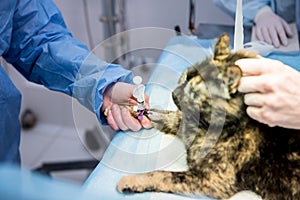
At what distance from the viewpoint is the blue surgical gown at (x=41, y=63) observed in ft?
2.94

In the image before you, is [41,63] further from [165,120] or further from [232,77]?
[232,77]

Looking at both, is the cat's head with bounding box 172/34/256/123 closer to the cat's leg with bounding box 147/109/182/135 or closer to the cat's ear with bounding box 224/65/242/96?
the cat's ear with bounding box 224/65/242/96

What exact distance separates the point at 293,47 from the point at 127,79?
66cm

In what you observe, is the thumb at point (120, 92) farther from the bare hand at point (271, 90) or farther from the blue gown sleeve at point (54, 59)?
the bare hand at point (271, 90)

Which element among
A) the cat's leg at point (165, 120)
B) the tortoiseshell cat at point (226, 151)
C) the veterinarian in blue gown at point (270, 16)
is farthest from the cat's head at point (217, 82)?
the veterinarian in blue gown at point (270, 16)

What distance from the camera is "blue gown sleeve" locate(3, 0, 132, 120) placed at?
2.97ft

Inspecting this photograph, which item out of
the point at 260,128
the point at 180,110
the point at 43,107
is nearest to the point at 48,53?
the point at 180,110

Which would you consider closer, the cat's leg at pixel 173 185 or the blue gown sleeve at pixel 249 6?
the cat's leg at pixel 173 185

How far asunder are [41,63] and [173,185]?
0.43 meters

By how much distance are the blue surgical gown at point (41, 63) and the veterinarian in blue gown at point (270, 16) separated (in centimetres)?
62

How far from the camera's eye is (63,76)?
940 mm

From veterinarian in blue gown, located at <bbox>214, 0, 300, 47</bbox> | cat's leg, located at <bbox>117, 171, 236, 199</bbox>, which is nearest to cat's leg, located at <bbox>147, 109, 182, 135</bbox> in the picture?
cat's leg, located at <bbox>117, 171, 236, 199</bbox>

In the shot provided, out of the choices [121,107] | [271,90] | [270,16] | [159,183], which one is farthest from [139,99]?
[270,16]

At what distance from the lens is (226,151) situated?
77cm
